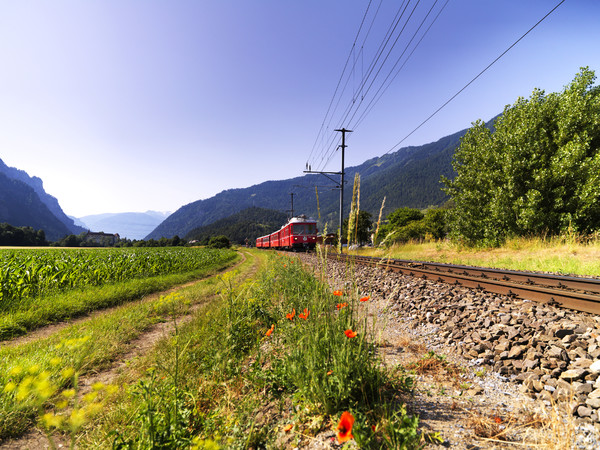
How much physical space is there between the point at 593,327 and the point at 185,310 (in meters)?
6.85

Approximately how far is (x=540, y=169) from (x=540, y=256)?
5.16m

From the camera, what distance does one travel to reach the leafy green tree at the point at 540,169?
35.8ft

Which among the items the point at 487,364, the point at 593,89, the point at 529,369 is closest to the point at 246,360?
the point at 487,364

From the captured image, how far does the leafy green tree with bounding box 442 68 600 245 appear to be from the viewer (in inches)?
429

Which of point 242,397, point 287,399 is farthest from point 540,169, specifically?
point 242,397

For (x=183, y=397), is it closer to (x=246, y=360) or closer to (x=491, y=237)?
(x=246, y=360)

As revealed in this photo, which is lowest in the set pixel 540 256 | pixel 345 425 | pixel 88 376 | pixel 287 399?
pixel 88 376

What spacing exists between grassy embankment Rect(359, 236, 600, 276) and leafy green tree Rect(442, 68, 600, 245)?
965mm

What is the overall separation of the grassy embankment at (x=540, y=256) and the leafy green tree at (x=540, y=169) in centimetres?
97

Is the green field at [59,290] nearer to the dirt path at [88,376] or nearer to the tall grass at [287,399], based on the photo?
the dirt path at [88,376]

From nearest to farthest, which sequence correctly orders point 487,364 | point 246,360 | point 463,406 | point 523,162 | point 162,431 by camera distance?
point 162,431 < point 463,406 < point 487,364 < point 246,360 < point 523,162

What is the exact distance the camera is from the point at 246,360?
319 cm

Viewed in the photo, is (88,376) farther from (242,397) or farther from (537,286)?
(537,286)

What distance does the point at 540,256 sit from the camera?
9461 millimetres
